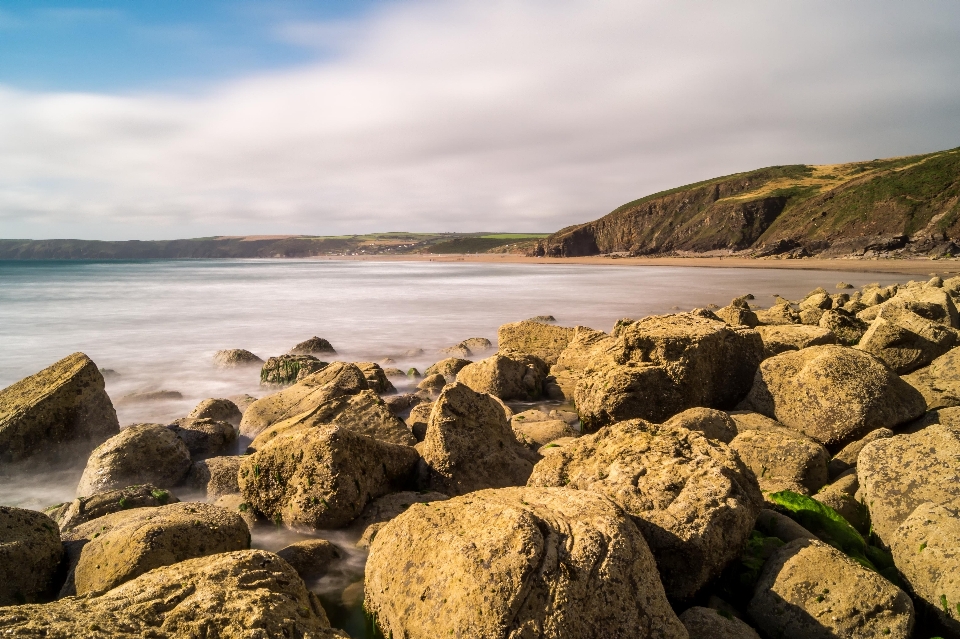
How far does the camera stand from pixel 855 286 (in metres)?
31.7

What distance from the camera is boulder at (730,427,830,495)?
498 centimetres

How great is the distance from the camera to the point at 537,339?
12.2 meters

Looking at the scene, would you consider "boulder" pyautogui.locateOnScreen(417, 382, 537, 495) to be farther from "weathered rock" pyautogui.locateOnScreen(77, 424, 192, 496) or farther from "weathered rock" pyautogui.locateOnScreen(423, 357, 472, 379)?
"weathered rock" pyautogui.locateOnScreen(423, 357, 472, 379)

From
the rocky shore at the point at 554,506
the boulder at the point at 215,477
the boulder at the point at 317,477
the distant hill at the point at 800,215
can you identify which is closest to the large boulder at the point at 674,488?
the rocky shore at the point at 554,506

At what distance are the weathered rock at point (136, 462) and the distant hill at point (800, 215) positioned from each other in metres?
66.6

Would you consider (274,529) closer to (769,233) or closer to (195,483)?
(195,483)

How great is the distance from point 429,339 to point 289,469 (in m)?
12.6

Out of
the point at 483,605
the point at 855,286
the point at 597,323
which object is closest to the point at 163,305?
the point at 597,323

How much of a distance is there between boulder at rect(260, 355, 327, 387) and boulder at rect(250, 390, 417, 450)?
4.70 m

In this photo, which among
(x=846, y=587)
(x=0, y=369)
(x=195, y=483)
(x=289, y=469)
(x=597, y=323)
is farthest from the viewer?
(x=597, y=323)

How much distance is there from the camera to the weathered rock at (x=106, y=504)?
199 inches

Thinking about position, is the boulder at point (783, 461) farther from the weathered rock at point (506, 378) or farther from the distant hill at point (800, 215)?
the distant hill at point (800, 215)

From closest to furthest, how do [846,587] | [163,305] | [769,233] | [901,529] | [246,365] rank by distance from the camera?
[846,587], [901,529], [246,365], [163,305], [769,233]

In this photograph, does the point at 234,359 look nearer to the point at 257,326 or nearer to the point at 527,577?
the point at 257,326
